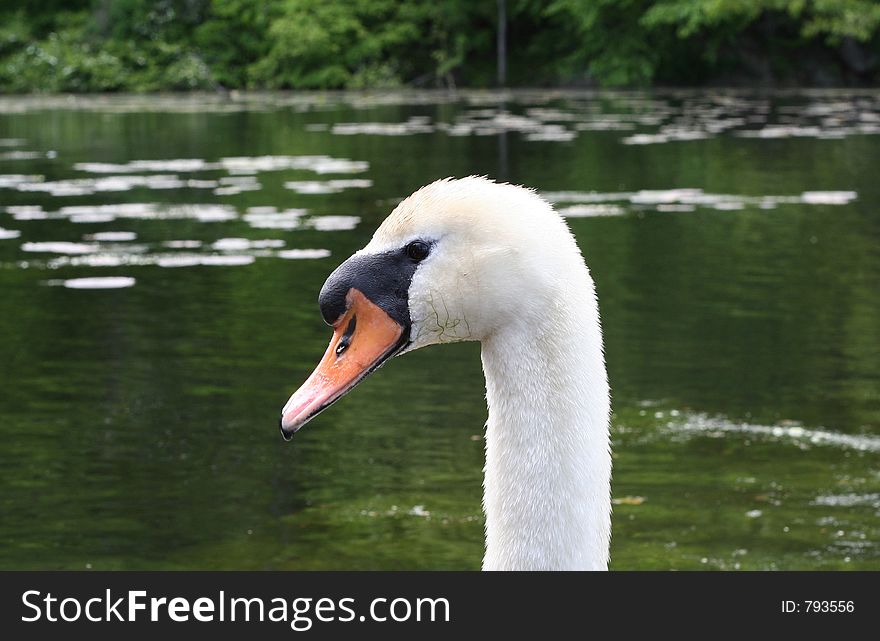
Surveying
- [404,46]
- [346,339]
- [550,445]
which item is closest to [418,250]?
[346,339]

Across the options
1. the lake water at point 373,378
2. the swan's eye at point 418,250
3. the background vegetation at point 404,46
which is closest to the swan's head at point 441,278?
the swan's eye at point 418,250

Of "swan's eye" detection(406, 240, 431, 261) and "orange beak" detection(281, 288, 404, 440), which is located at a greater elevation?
"swan's eye" detection(406, 240, 431, 261)

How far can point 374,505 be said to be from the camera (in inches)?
230

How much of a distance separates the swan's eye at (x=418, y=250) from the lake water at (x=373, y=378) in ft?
7.91

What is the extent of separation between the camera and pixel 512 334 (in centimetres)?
294

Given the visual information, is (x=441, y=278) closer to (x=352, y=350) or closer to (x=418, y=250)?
(x=418, y=250)

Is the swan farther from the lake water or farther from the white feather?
the lake water

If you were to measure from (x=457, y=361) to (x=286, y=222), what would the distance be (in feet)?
18.5

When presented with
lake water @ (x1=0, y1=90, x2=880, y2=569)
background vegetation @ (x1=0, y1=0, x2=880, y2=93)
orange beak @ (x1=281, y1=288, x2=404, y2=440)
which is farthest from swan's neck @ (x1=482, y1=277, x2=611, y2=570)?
background vegetation @ (x1=0, y1=0, x2=880, y2=93)

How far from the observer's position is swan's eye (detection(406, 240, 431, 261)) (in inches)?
117

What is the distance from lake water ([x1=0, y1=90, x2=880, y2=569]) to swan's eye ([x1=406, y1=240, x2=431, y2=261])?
2411mm

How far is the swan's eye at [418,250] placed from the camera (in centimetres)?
297

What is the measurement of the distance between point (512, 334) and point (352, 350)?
0.30 metres
